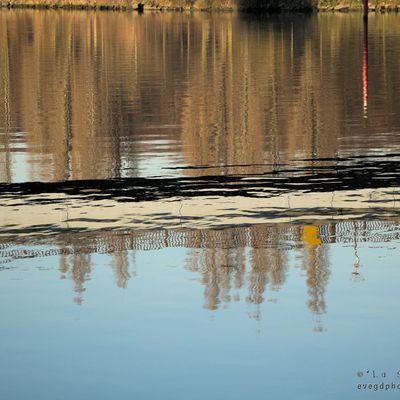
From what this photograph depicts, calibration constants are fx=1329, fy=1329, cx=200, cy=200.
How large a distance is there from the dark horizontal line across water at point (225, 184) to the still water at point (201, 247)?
0.15ft

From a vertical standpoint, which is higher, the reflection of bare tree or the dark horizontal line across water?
the dark horizontal line across water

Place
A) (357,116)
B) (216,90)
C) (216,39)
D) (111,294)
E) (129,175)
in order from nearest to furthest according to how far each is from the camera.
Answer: (111,294) < (129,175) < (357,116) < (216,90) < (216,39)

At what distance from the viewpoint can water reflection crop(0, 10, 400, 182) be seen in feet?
75.8

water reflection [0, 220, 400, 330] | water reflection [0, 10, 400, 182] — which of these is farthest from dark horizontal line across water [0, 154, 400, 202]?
water reflection [0, 220, 400, 330]

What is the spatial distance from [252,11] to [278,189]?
106 m

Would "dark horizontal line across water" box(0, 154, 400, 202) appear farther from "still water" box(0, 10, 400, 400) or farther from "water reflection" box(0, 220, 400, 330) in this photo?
"water reflection" box(0, 220, 400, 330)

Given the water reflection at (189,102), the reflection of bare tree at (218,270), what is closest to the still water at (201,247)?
the reflection of bare tree at (218,270)

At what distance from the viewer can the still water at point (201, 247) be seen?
9969mm

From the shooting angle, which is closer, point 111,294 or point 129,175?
point 111,294

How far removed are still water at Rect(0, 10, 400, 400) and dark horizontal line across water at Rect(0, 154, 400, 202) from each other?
5 cm

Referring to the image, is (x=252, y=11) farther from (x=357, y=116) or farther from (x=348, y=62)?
(x=357, y=116)

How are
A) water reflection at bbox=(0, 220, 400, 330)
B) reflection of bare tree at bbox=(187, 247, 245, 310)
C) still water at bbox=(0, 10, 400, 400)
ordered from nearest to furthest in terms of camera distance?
still water at bbox=(0, 10, 400, 400) → reflection of bare tree at bbox=(187, 247, 245, 310) → water reflection at bbox=(0, 220, 400, 330)

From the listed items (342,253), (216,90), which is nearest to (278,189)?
(342,253)

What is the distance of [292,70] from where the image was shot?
47188 millimetres
